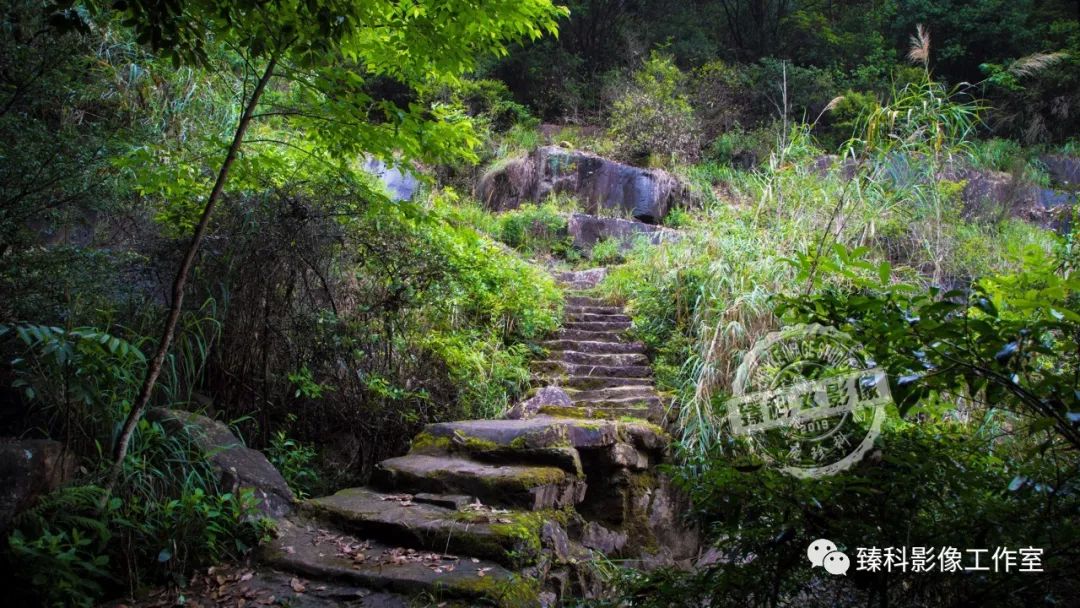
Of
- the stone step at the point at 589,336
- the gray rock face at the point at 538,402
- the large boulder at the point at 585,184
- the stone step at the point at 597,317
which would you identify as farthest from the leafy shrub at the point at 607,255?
the gray rock face at the point at 538,402

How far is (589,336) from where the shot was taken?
22.2 ft

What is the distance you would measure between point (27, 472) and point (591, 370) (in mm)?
4351

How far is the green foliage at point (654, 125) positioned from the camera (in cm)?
1198

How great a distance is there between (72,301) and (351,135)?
1.56 metres

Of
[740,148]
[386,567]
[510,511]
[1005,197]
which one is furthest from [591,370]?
[1005,197]

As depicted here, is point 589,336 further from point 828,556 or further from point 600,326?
point 828,556

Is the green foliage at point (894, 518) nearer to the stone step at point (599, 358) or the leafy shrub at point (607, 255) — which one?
the stone step at point (599, 358)

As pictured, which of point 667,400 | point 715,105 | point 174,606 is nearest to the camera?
point 174,606

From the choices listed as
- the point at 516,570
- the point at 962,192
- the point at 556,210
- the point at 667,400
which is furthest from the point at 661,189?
the point at 516,570

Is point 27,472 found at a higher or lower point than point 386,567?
higher

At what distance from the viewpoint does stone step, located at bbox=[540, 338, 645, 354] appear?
6.41 metres

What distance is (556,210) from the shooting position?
34.6 ft

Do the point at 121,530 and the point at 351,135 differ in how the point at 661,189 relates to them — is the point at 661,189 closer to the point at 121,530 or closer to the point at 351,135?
the point at 351,135

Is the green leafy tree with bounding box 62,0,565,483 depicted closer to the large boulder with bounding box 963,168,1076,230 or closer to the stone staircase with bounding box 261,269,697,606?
the stone staircase with bounding box 261,269,697,606
